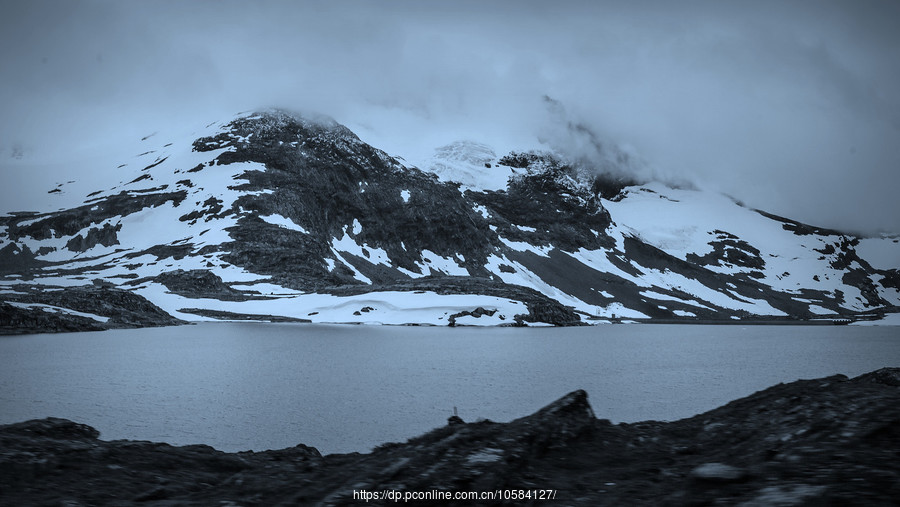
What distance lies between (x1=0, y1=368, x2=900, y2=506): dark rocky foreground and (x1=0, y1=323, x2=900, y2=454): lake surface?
835cm

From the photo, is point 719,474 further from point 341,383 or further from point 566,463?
point 341,383

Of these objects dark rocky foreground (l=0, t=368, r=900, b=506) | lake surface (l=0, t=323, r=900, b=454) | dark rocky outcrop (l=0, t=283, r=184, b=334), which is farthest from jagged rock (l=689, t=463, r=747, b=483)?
dark rocky outcrop (l=0, t=283, r=184, b=334)

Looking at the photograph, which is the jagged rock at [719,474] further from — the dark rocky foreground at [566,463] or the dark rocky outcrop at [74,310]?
the dark rocky outcrop at [74,310]

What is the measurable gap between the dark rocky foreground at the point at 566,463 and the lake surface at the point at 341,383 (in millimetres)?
8346

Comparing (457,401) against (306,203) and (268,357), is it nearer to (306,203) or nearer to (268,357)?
(268,357)

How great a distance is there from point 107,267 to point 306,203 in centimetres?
6441

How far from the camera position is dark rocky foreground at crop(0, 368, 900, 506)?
721 cm

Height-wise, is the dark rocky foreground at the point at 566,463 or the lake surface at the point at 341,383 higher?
the dark rocky foreground at the point at 566,463

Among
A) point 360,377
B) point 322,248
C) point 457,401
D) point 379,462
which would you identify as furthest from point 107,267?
point 379,462

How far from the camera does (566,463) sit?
11055mm

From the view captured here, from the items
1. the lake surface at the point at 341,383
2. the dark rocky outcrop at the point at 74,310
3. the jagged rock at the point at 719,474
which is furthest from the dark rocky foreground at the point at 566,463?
the dark rocky outcrop at the point at 74,310

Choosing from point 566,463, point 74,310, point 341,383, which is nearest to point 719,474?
point 566,463

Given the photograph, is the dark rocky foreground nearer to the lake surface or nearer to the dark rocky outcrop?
the lake surface

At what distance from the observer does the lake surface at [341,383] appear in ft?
80.0
